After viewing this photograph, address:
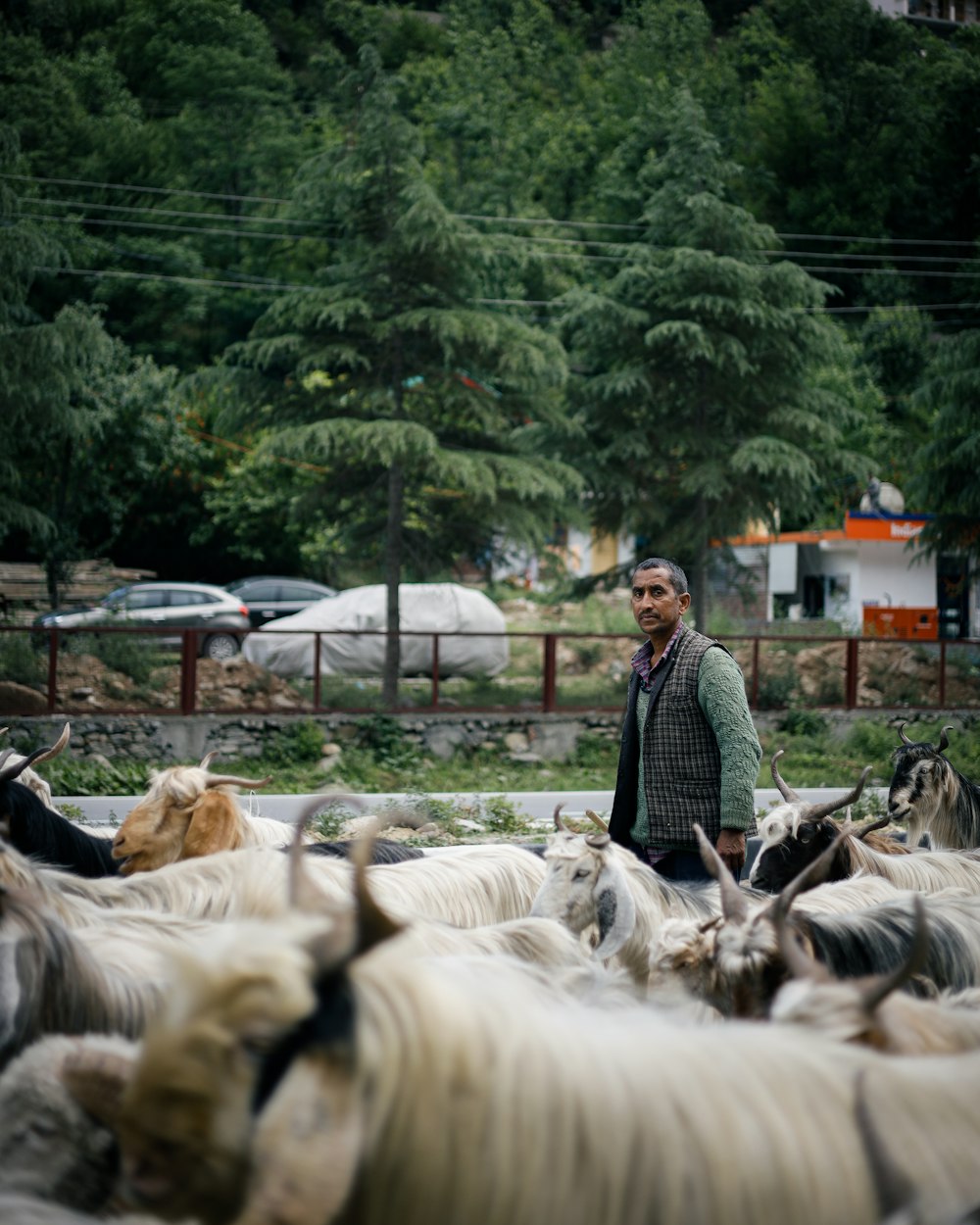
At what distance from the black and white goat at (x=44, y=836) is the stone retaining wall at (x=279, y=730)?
31.1 feet

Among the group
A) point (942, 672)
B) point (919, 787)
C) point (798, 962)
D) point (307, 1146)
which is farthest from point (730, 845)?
point (942, 672)

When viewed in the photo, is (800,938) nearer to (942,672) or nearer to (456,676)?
(456,676)

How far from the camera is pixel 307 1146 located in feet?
5.81

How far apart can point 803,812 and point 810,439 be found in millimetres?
17874

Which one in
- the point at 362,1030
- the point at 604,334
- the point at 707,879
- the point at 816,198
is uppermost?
the point at 816,198

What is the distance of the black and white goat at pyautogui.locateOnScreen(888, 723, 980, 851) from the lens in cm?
809

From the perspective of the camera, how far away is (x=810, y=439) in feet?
75.7

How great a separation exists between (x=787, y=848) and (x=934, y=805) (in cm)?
247

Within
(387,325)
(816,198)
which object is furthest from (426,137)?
(387,325)

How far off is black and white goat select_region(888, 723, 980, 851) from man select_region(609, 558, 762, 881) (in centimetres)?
321

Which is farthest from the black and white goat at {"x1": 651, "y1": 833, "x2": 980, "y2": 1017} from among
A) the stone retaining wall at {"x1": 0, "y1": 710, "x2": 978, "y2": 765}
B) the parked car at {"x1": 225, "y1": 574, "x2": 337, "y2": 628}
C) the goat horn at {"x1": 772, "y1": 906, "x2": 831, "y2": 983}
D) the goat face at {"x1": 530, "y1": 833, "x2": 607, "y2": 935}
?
the parked car at {"x1": 225, "y1": 574, "x2": 337, "y2": 628}

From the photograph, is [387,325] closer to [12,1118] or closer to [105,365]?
[105,365]

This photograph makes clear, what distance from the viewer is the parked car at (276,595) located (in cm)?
3328

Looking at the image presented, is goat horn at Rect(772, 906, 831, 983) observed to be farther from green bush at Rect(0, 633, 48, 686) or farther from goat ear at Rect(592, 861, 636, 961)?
green bush at Rect(0, 633, 48, 686)
